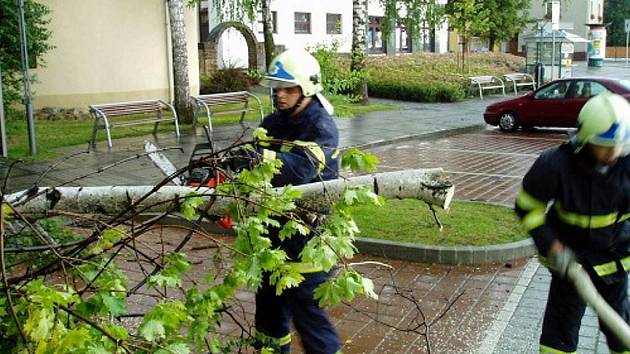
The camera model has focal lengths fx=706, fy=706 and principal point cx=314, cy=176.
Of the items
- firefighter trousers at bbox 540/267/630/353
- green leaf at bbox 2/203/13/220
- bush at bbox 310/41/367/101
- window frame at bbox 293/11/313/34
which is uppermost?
window frame at bbox 293/11/313/34

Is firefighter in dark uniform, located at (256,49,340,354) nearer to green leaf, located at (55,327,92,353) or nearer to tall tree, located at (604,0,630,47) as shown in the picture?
green leaf, located at (55,327,92,353)

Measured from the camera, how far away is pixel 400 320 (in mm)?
5297

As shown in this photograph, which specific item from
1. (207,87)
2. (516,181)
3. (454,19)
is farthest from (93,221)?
(454,19)

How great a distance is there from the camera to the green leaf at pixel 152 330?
238cm

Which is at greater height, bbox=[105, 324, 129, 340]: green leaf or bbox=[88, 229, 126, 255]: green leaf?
bbox=[88, 229, 126, 255]: green leaf

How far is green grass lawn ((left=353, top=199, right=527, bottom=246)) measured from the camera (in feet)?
23.2

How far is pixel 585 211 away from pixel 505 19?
40.2 meters

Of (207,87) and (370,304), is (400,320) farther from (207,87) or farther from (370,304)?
(207,87)

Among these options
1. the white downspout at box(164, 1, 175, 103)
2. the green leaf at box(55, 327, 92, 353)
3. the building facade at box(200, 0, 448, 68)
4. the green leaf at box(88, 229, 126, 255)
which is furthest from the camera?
the building facade at box(200, 0, 448, 68)

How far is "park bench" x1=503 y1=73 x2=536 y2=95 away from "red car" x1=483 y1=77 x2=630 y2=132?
10929mm

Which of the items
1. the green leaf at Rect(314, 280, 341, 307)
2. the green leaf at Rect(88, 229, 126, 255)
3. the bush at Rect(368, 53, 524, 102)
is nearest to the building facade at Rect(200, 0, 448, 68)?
the bush at Rect(368, 53, 524, 102)

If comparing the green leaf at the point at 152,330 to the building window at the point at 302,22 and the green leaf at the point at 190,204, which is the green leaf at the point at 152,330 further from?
the building window at the point at 302,22

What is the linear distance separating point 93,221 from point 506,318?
3.62m

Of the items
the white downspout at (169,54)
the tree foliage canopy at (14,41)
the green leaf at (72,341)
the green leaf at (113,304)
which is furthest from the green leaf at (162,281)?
the white downspout at (169,54)
